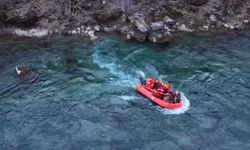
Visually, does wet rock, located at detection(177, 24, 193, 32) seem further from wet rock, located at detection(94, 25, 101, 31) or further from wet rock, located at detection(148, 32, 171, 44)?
wet rock, located at detection(94, 25, 101, 31)

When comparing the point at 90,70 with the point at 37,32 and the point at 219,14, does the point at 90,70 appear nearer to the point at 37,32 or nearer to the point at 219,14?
the point at 37,32

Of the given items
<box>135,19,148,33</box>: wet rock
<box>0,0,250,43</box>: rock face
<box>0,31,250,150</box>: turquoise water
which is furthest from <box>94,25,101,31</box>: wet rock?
<box>135,19,148,33</box>: wet rock

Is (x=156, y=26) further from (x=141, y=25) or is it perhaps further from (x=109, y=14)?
(x=109, y=14)

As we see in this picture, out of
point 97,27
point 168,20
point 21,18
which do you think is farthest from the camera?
point 168,20

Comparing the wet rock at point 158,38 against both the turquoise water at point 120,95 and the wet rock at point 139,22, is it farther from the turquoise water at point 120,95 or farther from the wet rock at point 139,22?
the wet rock at point 139,22

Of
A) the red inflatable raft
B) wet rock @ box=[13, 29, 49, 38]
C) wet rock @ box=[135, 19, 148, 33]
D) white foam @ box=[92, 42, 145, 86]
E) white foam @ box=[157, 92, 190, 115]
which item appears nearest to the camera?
white foam @ box=[157, 92, 190, 115]

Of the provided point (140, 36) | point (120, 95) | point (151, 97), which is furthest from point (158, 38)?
point (120, 95)
